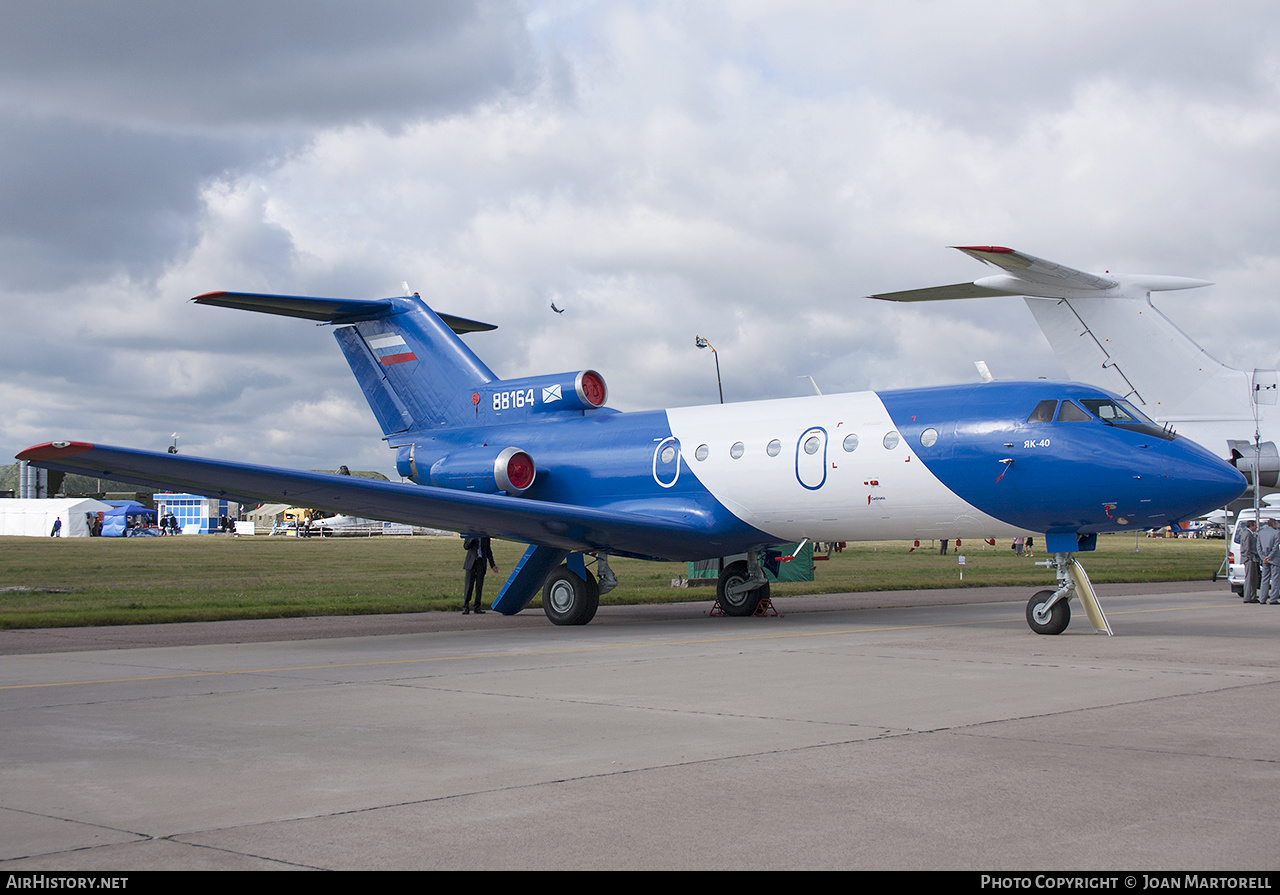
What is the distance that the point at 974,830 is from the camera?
5105 mm

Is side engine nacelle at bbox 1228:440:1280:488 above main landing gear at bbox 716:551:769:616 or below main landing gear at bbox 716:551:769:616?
above

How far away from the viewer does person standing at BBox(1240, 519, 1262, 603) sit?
22.7 metres

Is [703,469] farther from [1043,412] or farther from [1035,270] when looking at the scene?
[1035,270]

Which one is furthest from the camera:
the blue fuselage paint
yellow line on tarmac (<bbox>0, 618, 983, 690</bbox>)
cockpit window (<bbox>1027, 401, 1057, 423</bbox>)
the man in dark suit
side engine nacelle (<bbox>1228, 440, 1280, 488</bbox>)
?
side engine nacelle (<bbox>1228, 440, 1280, 488</bbox>)

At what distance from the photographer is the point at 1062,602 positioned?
15086mm

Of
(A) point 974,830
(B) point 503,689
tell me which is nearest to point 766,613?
(B) point 503,689

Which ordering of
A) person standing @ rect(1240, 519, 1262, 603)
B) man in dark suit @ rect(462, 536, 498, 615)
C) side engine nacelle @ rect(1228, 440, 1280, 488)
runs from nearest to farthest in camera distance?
man in dark suit @ rect(462, 536, 498, 615) < person standing @ rect(1240, 519, 1262, 603) < side engine nacelle @ rect(1228, 440, 1280, 488)

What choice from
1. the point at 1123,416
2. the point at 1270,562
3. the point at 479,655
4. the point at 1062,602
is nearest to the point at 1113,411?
the point at 1123,416

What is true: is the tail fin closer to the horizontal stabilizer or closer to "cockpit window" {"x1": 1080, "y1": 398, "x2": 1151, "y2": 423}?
the horizontal stabilizer

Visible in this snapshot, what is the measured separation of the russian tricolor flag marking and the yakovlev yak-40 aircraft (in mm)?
28

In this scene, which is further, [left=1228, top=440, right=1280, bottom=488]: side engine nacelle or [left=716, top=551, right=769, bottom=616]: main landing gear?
[left=1228, top=440, right=1280, bottom=488]: side engine nacelle

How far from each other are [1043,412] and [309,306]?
1283cm

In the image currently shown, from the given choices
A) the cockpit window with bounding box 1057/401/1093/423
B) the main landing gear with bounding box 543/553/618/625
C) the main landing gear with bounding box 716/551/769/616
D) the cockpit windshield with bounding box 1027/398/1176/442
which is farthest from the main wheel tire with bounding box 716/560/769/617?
the cockpit window with bounding box 1057/401/1093/423

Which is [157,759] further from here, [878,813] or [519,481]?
[519,481]
